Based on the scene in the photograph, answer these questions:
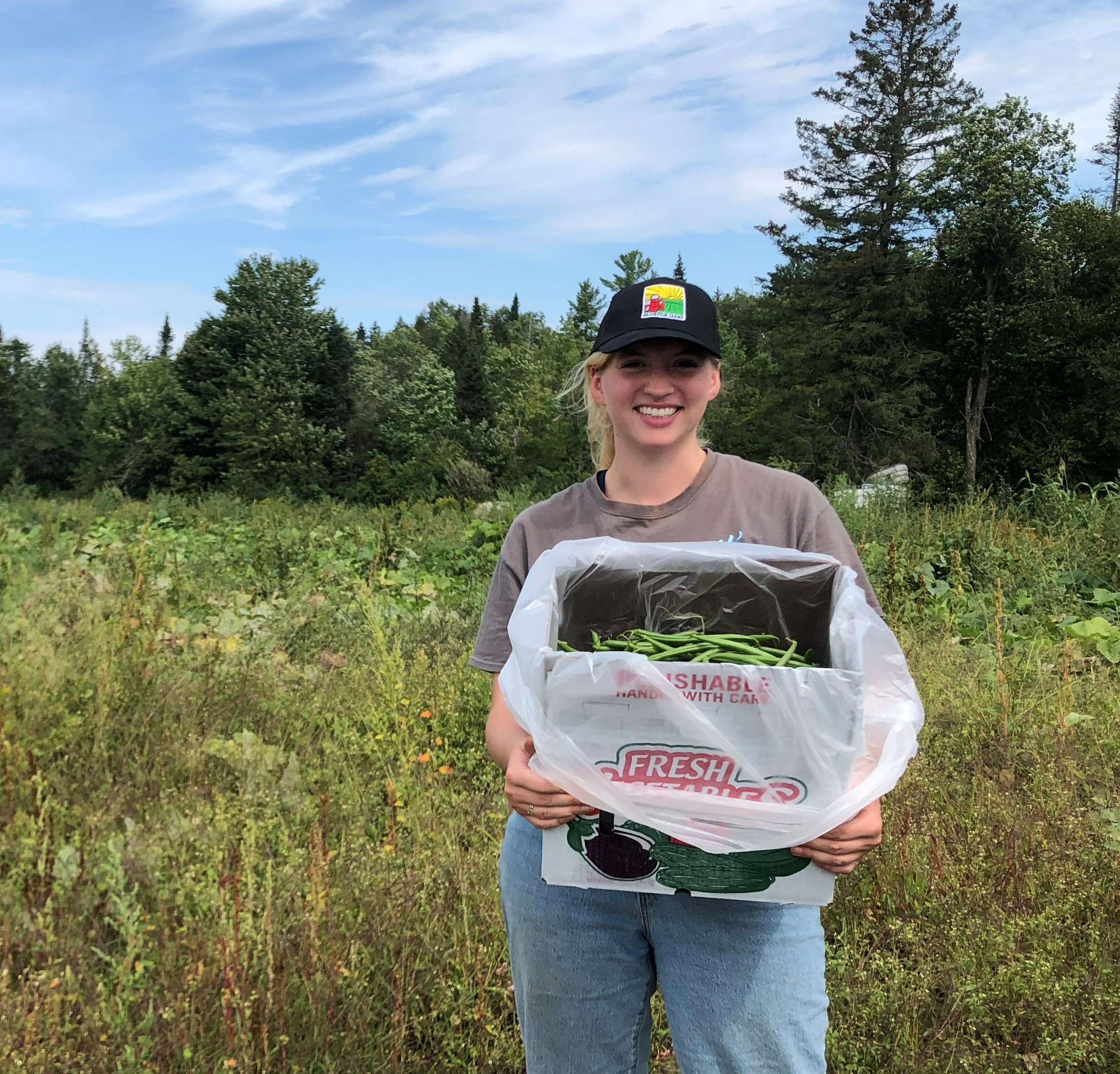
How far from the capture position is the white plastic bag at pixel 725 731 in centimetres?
117

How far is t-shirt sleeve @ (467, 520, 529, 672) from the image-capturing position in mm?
1633

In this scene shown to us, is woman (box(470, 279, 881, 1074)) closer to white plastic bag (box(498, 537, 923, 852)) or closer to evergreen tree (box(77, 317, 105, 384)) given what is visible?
white plastic bag (box(498, 537, 923, 852))

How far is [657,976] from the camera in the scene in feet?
4.90

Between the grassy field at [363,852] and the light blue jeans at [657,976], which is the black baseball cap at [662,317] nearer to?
the light blue jeans at [657,976]

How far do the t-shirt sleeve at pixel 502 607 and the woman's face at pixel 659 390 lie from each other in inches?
12.3

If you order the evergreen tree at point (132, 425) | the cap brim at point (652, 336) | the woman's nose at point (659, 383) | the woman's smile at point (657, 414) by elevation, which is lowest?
the woman's smile at point (657, 414)

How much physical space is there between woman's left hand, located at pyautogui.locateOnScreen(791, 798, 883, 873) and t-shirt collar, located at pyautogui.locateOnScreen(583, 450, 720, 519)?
0.65 metres

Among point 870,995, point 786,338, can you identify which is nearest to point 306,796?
point 870,995

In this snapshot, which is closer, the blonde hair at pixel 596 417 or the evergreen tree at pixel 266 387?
the blonde hair at pixel 596 417

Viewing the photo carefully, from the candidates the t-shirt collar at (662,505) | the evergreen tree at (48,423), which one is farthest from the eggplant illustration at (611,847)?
the evergreen tree at (48,423)

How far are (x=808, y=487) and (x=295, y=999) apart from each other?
5.70ft

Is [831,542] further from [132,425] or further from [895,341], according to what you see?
[132,425]

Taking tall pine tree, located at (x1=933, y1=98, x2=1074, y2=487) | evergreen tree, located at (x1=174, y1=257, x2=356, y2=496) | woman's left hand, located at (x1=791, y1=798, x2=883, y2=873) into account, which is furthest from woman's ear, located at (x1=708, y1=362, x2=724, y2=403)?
evergreen tree, located at (x1=174, y1=257, x2=356, y2=496)

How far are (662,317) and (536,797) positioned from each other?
0.90 meters
